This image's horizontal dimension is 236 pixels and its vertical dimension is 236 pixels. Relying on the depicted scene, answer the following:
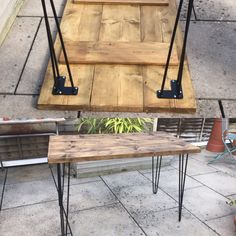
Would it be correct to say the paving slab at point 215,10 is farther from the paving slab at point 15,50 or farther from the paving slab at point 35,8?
the paving slab at point 15,50

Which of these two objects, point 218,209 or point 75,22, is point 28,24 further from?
point 218,209

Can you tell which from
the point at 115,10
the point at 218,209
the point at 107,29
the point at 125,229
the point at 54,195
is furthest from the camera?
the point at 54,195

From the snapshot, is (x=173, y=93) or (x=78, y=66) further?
(x=78, y=66)

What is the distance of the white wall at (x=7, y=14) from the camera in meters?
3.18

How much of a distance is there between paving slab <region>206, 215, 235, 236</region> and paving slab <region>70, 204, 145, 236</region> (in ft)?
3.50

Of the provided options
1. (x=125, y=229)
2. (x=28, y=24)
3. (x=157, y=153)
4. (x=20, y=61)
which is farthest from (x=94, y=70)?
→ (x=125, y=229)

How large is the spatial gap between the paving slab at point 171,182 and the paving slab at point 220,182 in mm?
233

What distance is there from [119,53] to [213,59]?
0.93 meters

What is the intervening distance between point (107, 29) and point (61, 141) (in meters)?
1.36

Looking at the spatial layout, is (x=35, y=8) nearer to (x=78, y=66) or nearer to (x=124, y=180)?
(x=78, y=66)

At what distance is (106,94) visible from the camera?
2398 mm

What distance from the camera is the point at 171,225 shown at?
171 inches

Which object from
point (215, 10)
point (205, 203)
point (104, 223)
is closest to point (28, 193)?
point (104, 223)

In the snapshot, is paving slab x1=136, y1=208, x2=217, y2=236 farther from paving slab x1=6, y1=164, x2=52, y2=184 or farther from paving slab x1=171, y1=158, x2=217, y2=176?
paving slab x1=6, y1=164, x2=52, y2=184
